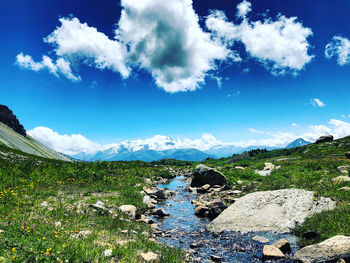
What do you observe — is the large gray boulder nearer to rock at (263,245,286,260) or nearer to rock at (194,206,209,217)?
rock at (194,206,209,217)

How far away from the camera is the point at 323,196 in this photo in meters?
14.0

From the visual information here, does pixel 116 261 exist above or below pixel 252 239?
above

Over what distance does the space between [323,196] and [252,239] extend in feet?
23.5

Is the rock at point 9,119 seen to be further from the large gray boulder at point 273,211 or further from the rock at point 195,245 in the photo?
the rock at point 195,245

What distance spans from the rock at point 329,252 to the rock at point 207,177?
2114 cm

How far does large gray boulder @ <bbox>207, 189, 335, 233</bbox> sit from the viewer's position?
473 inches

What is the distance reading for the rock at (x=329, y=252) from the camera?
7.21 metres

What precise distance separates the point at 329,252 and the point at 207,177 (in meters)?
23.0

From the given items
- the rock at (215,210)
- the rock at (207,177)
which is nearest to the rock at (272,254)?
the rock at (215,210)

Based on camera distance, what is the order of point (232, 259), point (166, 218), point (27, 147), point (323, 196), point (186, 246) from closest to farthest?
1. point (232, 259)
2. point (186, 246)
3. point (323, 196)
4. point (166, 218)
5. point (27, 147)

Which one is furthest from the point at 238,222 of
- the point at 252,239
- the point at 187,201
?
the point at 187,201

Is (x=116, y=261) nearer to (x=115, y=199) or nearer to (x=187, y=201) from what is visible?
(x=115, y=199)

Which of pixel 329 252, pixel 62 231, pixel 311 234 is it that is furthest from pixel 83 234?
pixel 311 234

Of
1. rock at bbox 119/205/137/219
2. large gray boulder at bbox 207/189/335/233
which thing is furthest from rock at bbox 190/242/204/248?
rock at bbox 119/205/137/219
